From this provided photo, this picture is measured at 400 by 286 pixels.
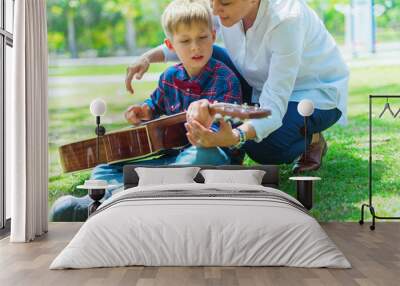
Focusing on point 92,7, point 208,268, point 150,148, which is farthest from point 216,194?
point 92,7

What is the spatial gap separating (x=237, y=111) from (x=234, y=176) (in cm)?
91

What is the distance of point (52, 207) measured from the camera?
7719 mm

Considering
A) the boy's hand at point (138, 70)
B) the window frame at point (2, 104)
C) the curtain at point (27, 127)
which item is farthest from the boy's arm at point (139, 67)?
the window frame at point (2, 104)

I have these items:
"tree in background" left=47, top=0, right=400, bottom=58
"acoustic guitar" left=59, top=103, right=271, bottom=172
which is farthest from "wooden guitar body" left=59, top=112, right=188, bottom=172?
"tree in background" left=47, top=0, right=400, bottom=58

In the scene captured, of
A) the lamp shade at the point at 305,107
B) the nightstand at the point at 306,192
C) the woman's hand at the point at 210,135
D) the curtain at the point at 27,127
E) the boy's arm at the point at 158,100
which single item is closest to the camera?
the curtain at the point at 27,127

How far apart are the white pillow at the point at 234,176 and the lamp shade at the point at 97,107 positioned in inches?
56.2

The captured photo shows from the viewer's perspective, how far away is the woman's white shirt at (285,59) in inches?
292

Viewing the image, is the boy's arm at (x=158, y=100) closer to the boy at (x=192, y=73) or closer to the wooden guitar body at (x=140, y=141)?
the boy at (x=192, y=73)

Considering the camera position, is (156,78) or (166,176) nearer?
(166,176)

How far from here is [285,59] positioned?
7.43 m

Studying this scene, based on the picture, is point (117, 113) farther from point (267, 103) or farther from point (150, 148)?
point (267, 103)

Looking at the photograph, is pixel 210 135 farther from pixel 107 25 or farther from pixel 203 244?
pixel 203 244

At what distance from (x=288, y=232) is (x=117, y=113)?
11.6ft

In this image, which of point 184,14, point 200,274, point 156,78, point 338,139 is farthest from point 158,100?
point 200,274
